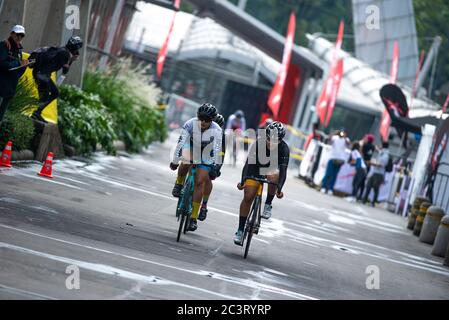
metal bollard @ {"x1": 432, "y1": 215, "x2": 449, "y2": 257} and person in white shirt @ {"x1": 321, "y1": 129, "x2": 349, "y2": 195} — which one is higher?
person in white shirt @ {"x1": 321, "y1": 129, "x2": 349, "y2": 195}

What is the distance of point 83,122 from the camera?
22.4 meters

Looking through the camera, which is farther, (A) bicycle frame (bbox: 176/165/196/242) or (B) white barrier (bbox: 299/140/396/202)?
(B) white barrier (bbox: 299/140/396/202)

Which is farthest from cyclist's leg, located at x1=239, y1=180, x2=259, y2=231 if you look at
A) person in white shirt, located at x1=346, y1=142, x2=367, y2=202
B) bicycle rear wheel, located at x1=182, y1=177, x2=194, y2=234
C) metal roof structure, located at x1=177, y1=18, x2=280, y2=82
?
metal roof structure, located at x1=177, y1=18, x2=280, y2=82

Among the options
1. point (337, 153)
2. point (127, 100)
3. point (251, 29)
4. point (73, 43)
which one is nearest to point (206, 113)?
point (73, 43)

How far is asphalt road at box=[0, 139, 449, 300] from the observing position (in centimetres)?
986

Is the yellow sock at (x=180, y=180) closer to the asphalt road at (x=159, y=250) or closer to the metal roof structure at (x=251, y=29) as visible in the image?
the asphalt road at (x=159, y=250)

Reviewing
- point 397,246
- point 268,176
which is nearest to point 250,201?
point 268,176

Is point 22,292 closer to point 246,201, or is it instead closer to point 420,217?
point 246,201

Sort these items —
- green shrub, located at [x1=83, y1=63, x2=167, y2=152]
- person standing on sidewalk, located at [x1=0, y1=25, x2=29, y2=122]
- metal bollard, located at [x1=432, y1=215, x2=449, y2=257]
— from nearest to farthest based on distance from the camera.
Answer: person standing on sidewalk, located at [x1=0, y1=25, x2=29, y2=122]
metal bollard, located at [x1=432, y1=215, x2=449, y2=257]
green shrub, located at [x1=83, y1=63, x2=167, y2=152]

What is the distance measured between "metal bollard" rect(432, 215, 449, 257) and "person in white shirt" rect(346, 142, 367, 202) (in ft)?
45.5

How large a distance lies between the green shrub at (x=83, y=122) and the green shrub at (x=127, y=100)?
178 cm

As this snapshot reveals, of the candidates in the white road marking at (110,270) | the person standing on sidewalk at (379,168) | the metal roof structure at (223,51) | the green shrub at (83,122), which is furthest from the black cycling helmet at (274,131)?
the metal roof structure at (223,51)

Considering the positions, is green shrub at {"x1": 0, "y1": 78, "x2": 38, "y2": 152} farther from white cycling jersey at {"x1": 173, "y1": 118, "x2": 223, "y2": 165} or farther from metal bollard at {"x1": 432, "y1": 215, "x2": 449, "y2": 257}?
metal bollard at {"x1": 432, "y1": 215, "x2": 449, "y2": 257}

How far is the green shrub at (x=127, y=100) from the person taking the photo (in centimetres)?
2805
